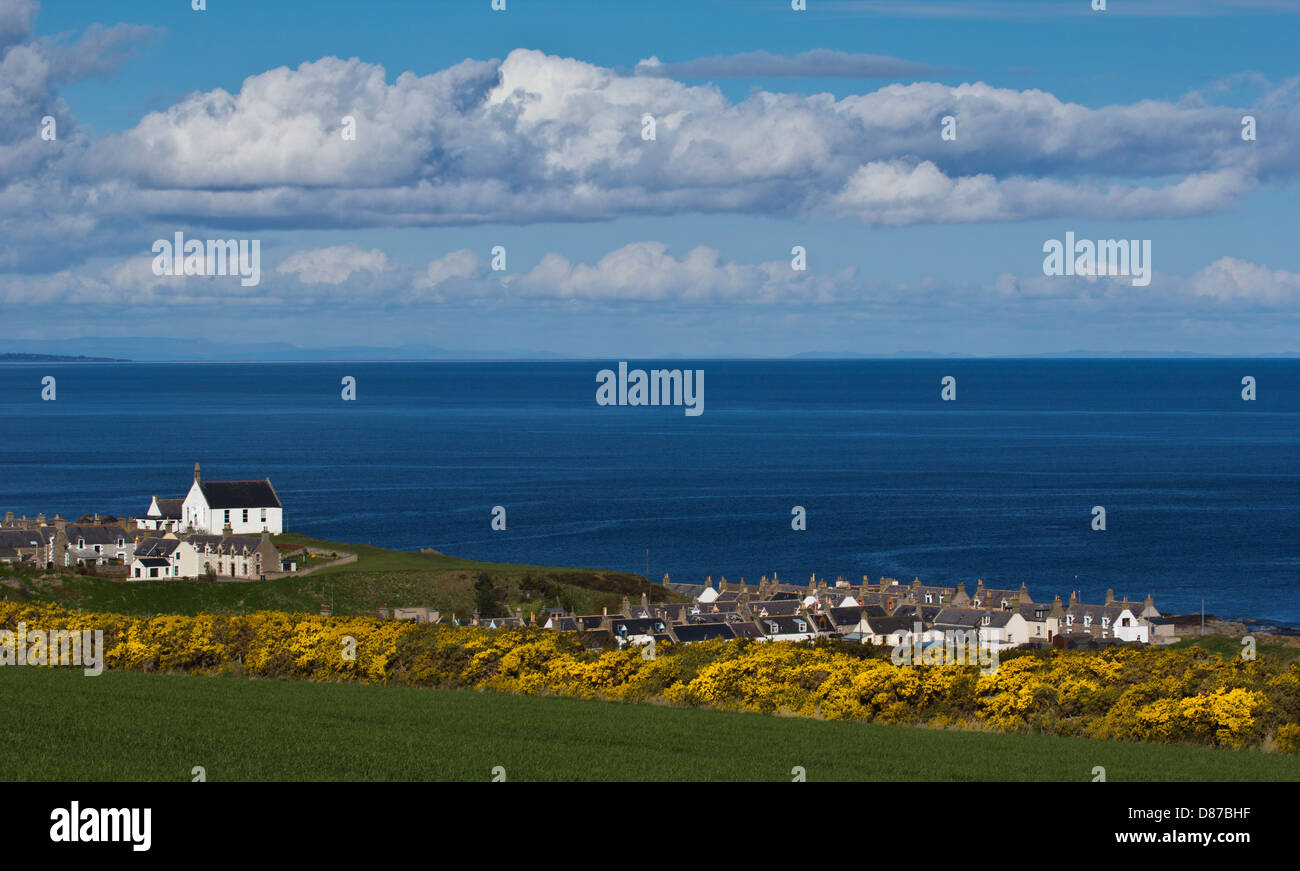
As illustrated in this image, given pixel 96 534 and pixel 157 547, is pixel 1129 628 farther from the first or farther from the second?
pixel 96 534

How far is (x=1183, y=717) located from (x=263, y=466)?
175 meters

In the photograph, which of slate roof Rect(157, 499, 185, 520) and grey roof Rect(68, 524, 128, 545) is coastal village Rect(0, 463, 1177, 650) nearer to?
grey roof Rect(68, 524, 128, 545)

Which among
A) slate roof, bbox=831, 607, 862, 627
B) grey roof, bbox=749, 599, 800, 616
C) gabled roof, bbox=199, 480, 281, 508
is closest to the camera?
slate roof, bbox=831, 607, 862, 627

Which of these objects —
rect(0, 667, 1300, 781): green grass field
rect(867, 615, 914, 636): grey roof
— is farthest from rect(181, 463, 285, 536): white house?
rect(0, 667, 1300, 781): green grass field

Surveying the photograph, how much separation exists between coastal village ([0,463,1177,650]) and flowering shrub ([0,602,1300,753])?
84.7ft

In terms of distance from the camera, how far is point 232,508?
104875 mm

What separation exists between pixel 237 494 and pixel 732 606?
43394 millimetres

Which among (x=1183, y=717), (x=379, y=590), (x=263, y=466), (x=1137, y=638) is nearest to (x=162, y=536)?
(x=379, y=590)

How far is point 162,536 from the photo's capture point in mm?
94750

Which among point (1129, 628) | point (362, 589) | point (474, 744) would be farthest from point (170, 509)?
point (474, 744)

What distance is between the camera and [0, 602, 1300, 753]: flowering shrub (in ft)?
99.9
